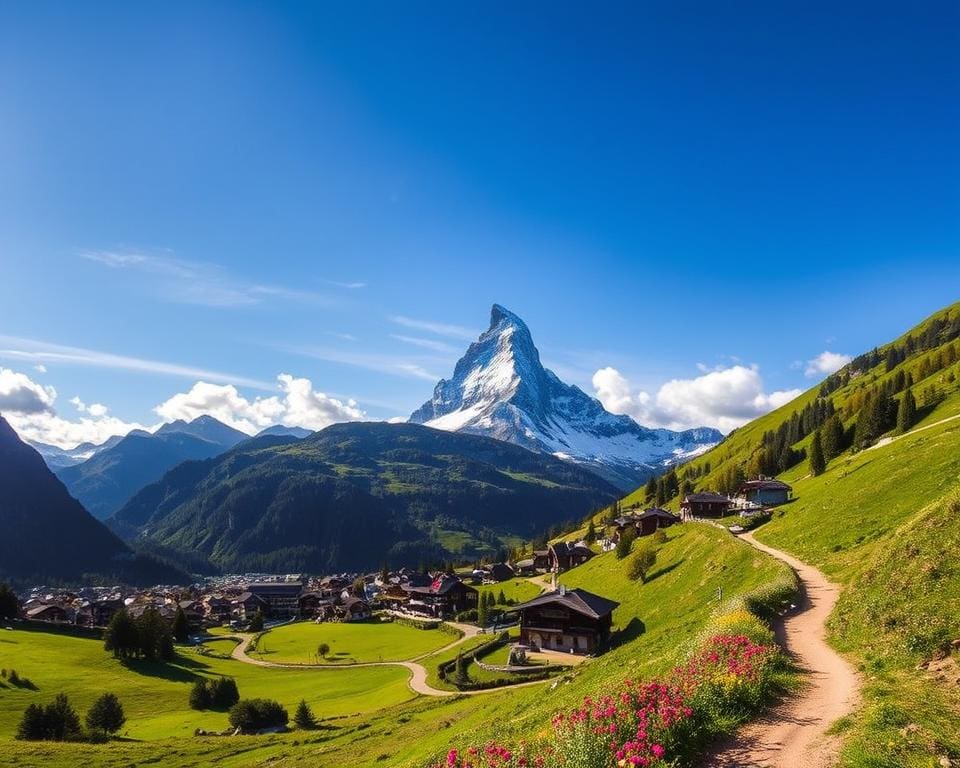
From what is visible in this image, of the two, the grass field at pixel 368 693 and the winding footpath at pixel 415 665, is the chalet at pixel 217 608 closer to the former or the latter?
the winding footpath at pixel 415 665

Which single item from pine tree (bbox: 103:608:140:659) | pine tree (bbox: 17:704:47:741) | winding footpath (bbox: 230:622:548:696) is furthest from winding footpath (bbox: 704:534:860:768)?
pine tree (bbox: 103:608:140:659)

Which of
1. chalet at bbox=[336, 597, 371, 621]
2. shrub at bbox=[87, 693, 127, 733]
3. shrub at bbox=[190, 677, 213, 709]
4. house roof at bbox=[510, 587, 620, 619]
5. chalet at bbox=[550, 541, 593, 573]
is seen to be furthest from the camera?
chalet at bbox=[336, 597, 371, 621]

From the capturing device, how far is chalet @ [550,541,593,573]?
144 m

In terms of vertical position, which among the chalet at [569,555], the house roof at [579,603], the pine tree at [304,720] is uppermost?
the house roof at [579,603]

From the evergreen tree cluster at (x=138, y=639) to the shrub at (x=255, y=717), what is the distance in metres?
50.2

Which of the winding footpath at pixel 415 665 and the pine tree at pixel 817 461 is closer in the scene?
the winding footpath at pixel 415 665

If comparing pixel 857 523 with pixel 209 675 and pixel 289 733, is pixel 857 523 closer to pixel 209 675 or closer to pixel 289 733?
pixel 289 733

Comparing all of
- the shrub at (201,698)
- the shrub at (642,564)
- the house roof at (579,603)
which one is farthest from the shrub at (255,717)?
Result: the shrub at (642,564)

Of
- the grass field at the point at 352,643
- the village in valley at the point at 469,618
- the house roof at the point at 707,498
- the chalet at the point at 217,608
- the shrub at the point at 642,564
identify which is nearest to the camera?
the village in valley at the point at 469,618

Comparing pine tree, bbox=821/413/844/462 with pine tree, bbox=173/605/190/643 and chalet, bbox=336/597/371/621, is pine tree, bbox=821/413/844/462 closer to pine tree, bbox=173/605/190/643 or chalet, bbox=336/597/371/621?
chalet, bbox=336/597/371/621

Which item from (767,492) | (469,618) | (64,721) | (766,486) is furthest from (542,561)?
(64,721)

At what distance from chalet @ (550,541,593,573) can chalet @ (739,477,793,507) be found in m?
41.2

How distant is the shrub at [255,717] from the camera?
2484 inches

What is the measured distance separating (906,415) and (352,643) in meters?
109
